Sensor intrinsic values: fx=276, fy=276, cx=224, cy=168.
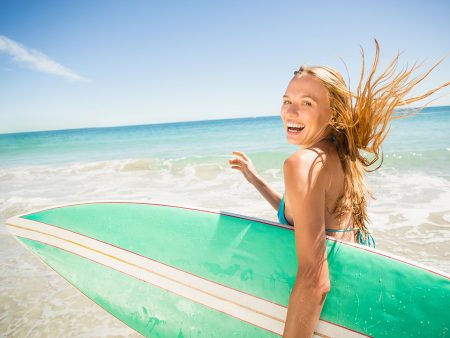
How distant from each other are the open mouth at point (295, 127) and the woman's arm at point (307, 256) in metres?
0.51

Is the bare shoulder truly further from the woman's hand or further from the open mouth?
the woman's hand

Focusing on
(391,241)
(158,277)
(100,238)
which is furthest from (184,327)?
(391,241)

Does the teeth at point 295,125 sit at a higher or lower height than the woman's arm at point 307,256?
higher

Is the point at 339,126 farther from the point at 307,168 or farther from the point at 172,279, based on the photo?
the point at 172,279

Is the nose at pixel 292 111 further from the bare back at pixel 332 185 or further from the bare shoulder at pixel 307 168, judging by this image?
the bare shoulder at pixel 307 168

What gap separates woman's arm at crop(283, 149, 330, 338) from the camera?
0.99m

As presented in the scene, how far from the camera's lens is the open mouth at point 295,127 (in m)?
→ 1.47

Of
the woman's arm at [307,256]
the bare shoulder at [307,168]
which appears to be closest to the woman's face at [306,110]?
the bare shoulder at [307,168]

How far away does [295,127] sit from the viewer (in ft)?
4.89

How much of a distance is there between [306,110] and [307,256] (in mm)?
762

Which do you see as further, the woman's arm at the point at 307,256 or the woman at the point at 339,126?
the woman at the point at 339,126

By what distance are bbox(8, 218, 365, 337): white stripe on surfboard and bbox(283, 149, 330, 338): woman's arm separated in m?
0.58

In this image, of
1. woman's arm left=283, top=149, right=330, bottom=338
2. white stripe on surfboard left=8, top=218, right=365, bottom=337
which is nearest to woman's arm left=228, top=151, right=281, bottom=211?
white stripe on surfboard left=8, top=218, right=365, bottom=337

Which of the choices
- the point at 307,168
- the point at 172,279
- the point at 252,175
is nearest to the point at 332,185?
the point at 307,168
